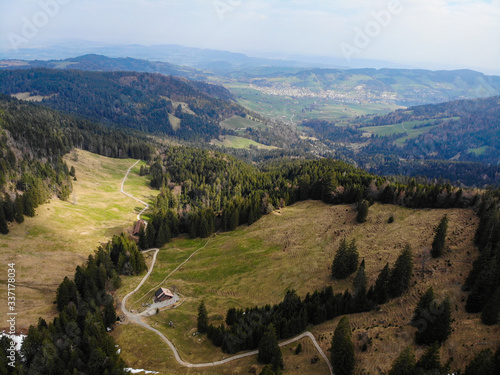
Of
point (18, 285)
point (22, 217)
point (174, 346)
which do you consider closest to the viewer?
point (174, 346)

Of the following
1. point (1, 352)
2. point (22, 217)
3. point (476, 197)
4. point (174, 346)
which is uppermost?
point (476, 197)

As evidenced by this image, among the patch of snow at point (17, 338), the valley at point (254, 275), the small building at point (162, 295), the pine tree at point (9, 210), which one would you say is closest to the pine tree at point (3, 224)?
the valley at point (254, 275)

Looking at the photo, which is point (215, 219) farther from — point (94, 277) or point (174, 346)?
point (174, 346)

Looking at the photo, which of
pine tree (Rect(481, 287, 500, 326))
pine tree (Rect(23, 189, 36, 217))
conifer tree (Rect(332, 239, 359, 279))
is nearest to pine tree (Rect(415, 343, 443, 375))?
pine tree (Rect(481, 287, 500, 326))

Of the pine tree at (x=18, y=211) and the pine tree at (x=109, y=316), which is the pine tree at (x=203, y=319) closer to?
the pine tree at (x=109, y=316)

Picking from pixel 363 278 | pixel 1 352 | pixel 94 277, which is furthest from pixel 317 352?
pixel 94 277

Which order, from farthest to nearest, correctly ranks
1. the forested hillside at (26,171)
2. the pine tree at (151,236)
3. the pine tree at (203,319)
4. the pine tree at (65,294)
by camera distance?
the pine tree at (151,236)
the forested hillside at (26,171)
the pine tree at (65,294)
the pine tree at (203,319)
